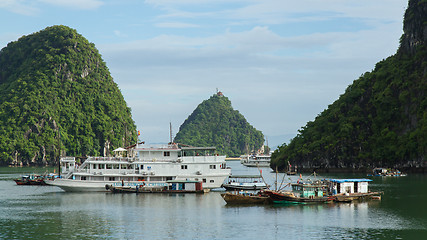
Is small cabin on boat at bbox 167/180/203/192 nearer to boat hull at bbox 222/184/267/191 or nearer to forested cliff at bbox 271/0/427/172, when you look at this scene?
boat hull at bbox 222/184/267/191

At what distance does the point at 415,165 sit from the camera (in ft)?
410

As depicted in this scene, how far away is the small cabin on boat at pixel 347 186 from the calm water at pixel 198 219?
3.24 m

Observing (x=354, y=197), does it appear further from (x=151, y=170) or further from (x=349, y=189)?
(x=151, y=170)

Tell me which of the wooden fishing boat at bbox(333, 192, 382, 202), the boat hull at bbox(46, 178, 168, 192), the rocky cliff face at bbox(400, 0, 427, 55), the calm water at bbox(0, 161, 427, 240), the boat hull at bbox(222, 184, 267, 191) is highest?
the rocky cliff face at bbox(400, 0, 427, 55)

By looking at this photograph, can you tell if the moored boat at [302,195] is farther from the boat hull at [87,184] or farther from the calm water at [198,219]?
the boat hull at [87,184]

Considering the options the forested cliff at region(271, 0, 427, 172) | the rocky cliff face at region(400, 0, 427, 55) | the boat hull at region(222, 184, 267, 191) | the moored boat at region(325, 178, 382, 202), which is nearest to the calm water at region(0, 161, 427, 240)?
the moored boat at region(325, 178, 382, 202)

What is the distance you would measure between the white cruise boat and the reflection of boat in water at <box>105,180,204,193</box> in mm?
1123

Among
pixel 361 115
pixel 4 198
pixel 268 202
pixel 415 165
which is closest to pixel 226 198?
pixel 268 202

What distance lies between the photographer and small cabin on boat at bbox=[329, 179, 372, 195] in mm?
66062

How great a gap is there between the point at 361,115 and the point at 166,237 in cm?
11543

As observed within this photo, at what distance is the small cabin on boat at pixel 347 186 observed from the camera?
66.1 meters

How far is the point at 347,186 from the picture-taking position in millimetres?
66750

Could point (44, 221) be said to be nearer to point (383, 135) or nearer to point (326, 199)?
point (326, 199)

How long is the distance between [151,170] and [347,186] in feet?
91.7
